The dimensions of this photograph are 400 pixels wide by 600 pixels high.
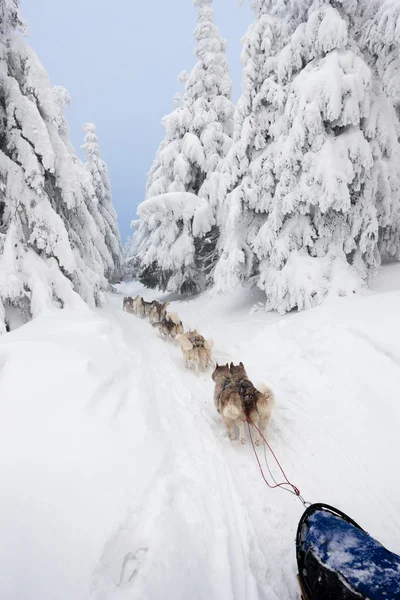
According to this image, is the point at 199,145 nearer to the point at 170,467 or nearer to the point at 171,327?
the point at 171,327

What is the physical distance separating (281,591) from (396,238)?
1067 centimetres

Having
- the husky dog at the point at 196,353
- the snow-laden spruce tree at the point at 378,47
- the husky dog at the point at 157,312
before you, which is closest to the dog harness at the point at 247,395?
the husky dog at the point at 196,353

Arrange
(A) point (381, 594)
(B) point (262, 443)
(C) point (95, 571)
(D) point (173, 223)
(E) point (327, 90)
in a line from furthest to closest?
(D) point (173, 223), (E) point (327, 90), (B) point (262, 443), (C) point (95, 571), (A) point (381, 594)

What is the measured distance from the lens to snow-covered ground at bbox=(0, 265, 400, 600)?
222cm

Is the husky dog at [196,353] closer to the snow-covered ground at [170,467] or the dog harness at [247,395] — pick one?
the snow-covered ground at [170,467]

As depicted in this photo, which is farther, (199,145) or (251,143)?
(199,145)

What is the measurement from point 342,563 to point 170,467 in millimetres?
1997

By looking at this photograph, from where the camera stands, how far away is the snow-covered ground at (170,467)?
2221 millimetres

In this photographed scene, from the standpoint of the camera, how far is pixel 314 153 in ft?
26.7

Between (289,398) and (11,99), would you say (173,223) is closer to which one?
(11,99)

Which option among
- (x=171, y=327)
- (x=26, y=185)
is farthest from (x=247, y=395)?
(x=26, y=185)

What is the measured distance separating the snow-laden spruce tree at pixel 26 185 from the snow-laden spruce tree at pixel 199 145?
5794 millimetres

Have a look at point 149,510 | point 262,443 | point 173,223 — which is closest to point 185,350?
point 262,443

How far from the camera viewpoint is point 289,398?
5.19 meters
